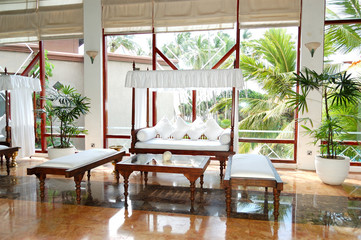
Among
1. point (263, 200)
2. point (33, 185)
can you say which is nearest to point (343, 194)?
point (263, 200)

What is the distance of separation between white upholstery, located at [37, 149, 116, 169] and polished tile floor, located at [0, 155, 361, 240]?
1.55 feet

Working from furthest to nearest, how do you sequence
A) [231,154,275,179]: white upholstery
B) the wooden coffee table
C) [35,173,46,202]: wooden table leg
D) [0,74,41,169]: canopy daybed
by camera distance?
1. [0,74,41,169]: canopy daybed
2. [35,173,46,202]: wooden table leg
3. the wooden coffee table
4. [231,154,275,179]: white upholstery

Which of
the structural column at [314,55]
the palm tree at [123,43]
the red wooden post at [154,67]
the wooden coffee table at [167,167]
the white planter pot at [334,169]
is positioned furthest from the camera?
the palm tree at [123,43]

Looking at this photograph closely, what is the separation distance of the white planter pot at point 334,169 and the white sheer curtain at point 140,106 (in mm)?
3307

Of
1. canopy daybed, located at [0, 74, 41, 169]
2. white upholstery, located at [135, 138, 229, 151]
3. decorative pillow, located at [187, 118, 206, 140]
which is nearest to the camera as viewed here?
white upholstery, located at [135, 138, 229, 151]

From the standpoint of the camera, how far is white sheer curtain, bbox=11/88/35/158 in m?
6.26

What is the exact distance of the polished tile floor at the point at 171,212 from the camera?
2.94 meters

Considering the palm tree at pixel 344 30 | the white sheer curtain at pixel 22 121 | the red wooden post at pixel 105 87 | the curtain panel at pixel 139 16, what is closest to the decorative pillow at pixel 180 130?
the red wooden post at pixel 105 87

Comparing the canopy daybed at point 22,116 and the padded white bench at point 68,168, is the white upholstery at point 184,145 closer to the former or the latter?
the padded white bench at point 68,168

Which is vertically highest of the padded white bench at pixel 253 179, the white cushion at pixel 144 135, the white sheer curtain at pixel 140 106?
the white sheer curtain at pixel 140 106

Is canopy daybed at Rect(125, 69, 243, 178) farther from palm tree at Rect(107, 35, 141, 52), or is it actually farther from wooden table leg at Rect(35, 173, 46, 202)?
palm tree at Rect(107, 35, 141, 52)

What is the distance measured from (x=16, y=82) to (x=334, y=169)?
5.98 meters

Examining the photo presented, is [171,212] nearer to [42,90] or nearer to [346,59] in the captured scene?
[346,59]

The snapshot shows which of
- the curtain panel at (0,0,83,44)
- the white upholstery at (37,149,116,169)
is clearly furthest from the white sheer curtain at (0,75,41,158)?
the white upholstery at (37,149,116,169)
